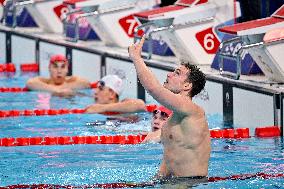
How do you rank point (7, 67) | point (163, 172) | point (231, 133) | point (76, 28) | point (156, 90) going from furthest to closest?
point (7, 67) < point (76, 28) < point (231, 133) < point (163, 172) < point (156, 90)

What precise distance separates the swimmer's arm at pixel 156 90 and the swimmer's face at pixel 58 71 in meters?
4.96

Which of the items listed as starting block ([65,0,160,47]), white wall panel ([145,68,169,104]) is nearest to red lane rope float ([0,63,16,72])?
starting block ([65,0,160,47])

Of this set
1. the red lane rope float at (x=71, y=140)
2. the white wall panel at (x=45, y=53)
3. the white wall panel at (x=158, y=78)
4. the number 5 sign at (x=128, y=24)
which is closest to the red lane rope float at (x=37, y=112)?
the white wall panel at (x=158, y=78)

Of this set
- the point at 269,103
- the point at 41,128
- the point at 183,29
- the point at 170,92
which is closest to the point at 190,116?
the point at 170,92

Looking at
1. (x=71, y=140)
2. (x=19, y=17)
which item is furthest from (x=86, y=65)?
(x=71, y=140)

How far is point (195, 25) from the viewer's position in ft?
33.9

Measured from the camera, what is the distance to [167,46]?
1097 cm

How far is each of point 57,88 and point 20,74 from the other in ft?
6.59

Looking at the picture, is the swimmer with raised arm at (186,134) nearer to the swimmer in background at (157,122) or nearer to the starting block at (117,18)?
the swimmer in background at (157,122)

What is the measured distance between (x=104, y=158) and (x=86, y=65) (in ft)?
15.8

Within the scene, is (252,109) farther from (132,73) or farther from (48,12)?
(48,12)

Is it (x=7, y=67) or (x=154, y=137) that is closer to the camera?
(x=154, y=137)

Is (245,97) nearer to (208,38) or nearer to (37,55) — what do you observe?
(208,38)

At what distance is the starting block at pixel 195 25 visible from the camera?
10.2 m
